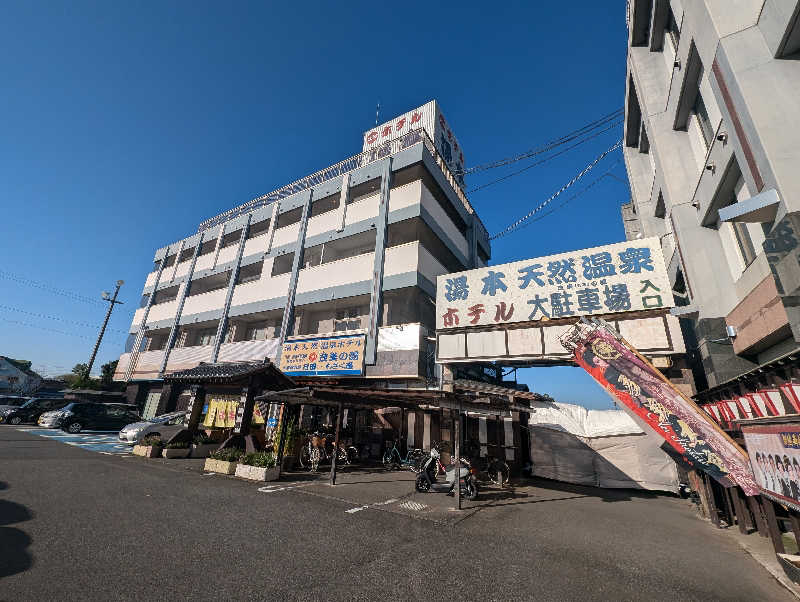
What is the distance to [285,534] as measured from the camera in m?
5.88

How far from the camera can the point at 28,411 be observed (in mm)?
23531

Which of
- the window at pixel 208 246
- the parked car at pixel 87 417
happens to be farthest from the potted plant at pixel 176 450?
the window at pixel 208 246

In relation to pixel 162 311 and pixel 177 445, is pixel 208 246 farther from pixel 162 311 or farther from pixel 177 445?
pixel 177 445

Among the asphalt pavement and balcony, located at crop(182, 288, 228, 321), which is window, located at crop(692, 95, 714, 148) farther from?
balcony, located at crop(182, 288, 228, 321)

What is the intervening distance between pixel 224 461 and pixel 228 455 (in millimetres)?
208

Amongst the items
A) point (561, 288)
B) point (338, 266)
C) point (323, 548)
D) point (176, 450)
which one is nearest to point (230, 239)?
point (338, 266)

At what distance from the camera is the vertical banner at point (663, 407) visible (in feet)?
19.0

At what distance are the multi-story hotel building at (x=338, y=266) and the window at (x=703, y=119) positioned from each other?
38.6ft

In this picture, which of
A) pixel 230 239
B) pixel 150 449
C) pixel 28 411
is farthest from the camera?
pixel 230 239

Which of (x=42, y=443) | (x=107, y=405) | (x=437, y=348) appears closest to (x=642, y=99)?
(x=437, y=348)

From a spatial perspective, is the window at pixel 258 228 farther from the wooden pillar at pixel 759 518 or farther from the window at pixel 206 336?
the wooden pillar at pixel 759 518

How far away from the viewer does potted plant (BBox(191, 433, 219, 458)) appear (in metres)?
14.6

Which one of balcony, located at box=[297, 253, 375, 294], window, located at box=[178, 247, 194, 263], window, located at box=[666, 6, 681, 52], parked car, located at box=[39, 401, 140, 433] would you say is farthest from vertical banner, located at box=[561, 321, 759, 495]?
window, located at box=[178, 247, 194, 263]

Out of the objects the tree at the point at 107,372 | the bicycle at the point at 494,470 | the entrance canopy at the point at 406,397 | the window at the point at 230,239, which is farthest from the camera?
the tree at the point at 107,372
